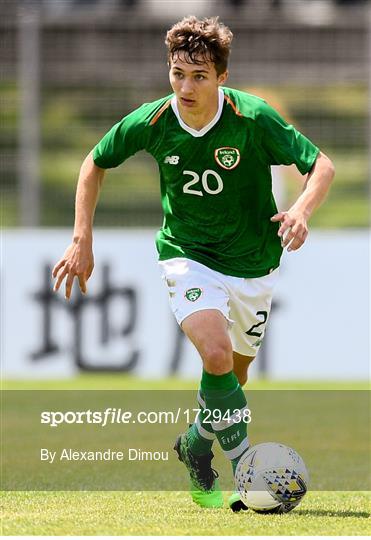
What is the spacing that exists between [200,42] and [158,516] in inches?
83.9

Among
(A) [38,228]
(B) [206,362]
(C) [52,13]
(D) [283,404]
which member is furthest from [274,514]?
(C) [52,13]

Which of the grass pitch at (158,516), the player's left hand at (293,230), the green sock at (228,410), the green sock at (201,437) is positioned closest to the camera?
the grass pitch at (158,516)

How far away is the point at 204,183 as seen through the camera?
573cm

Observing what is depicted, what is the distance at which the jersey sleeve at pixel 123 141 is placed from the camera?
5773 millimetres

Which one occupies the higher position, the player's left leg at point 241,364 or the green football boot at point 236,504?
the player's left leg at point 241,364

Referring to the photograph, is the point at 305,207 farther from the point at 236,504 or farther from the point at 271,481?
the point at 236,504

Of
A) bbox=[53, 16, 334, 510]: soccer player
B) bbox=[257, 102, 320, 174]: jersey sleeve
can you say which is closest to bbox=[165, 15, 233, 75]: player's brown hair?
bbox=[53, 16, 334, 510]: soccer player

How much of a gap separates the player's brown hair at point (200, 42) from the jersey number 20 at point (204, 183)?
1.55 feet

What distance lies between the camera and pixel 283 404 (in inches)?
409

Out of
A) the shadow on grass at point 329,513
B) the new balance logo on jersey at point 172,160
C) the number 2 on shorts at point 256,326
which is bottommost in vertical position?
the shadow on grass at point 329,513

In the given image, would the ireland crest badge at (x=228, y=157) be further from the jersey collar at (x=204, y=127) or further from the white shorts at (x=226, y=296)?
the white shorts at (x=226, y=296)

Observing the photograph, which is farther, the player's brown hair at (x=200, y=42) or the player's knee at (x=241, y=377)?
the player's knee at (x=241, y=377)

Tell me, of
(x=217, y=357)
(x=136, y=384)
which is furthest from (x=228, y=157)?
(x=136, y=384)

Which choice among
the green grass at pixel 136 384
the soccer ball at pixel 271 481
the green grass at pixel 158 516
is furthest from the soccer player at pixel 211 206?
the green grass at pixel 136 384
